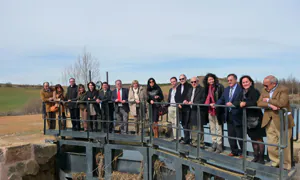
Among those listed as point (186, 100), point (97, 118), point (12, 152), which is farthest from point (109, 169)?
point (186, 100)

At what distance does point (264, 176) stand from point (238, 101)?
4.09 feet

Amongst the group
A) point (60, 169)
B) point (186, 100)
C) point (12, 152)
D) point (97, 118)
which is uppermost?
point (186, 100)

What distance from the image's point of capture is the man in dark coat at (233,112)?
196 inches

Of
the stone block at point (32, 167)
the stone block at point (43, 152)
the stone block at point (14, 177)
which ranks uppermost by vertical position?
the stone block at point (43, 152)

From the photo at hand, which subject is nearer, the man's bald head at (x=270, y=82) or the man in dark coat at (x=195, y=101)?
the man's bald head at (x=270, y=82)

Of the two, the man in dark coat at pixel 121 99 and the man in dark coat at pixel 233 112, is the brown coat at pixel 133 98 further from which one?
the man in dark coat at pixel 233 112

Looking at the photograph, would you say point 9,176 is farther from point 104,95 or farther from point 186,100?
point 186,100

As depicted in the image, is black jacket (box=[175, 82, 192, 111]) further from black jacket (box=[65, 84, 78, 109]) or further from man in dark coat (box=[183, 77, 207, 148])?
black jacket (box=[65, 84, 78, 109])

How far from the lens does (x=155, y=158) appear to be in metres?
7.22

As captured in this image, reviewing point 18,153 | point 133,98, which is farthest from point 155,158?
point 18,153

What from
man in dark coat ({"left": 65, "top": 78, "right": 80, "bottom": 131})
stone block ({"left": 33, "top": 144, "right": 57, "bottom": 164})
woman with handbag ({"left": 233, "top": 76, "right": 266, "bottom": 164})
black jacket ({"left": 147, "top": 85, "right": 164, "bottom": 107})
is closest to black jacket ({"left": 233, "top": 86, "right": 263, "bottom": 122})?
woman with handbag ({"left": 233, "top": 76, "right": 266, "bottom": 164})

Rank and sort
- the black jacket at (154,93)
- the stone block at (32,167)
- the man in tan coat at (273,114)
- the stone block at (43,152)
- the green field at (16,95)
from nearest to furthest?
the man in tan coat at (273,114) < the black jacket at (154,93) < the stone block at (32,167) < the stone block at (43,152) < the green field at (16,95)

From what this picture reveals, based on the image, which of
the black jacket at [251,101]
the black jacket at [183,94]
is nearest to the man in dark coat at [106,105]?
the black jacket at [183,94]

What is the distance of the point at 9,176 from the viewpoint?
770cm
